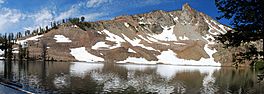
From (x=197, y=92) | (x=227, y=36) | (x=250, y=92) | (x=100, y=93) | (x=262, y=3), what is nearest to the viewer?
(x=262, y=3)

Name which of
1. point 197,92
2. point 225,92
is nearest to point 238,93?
point 225,92

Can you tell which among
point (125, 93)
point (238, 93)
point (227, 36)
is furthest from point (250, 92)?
point (227, 36)

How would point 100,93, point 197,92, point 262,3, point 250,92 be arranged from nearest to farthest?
point 262,3 < point 100,93 < point 197,92 < point 250,92

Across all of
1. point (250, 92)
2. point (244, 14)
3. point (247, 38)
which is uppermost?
point (244, 14)

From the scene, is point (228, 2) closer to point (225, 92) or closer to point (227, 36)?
point (227, 36)

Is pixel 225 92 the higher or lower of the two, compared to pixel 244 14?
lower

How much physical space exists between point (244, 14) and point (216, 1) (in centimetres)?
228

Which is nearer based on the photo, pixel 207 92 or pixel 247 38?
pixel 247 38

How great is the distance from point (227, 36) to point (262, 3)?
3123 millimetres

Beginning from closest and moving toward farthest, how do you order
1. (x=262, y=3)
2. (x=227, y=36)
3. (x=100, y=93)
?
(x=262, y=3)
(x=227, y=36)
(x=100, y=93)

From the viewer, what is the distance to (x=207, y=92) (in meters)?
71.2

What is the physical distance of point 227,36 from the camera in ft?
74.0

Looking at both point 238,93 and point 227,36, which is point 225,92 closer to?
point 238,93

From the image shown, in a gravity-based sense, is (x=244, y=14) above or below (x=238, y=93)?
above
